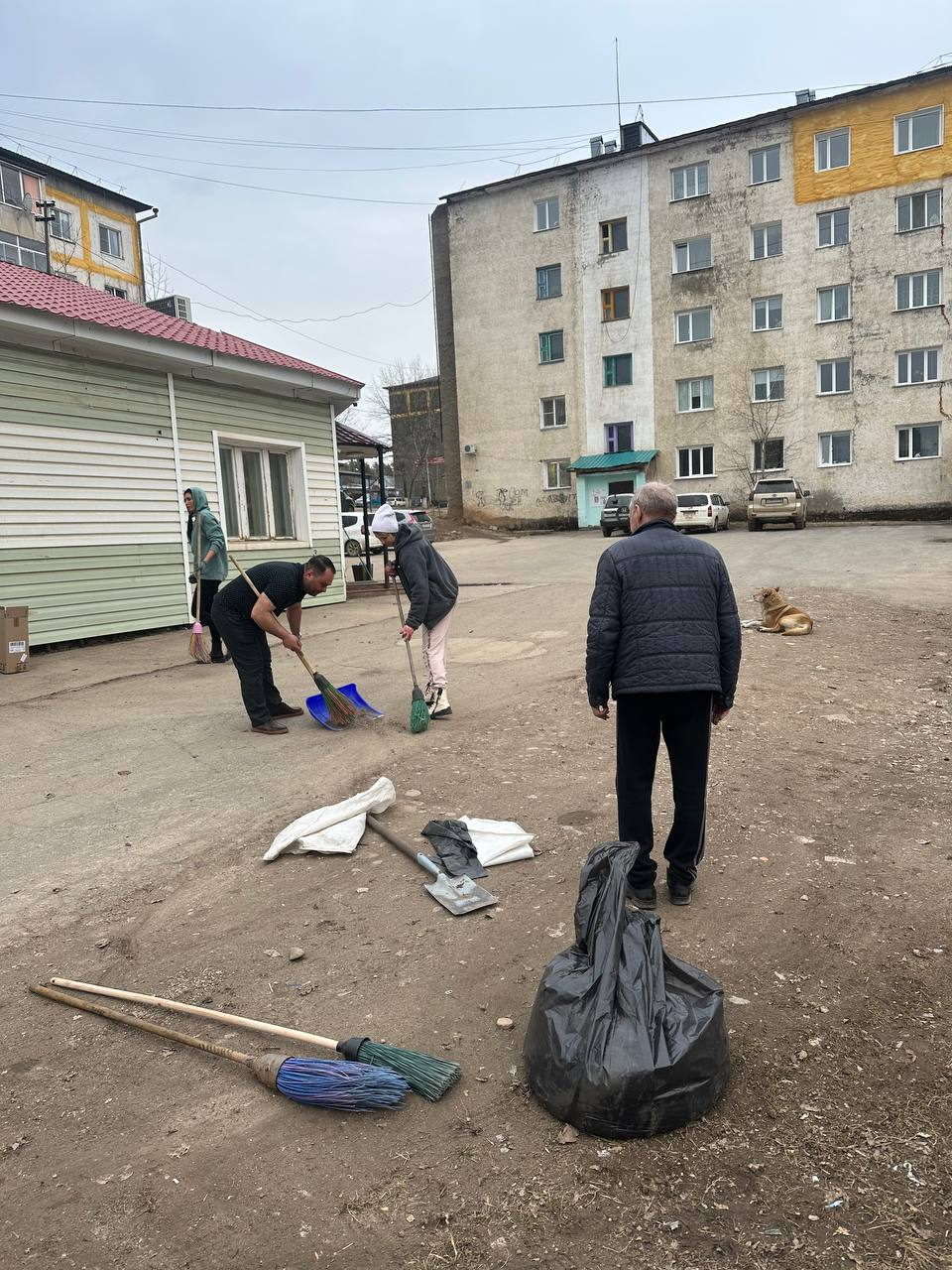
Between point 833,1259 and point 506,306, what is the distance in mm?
39759

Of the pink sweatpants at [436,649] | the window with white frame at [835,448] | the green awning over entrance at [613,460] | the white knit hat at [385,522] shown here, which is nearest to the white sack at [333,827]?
the pink sweatpants at [436,649]

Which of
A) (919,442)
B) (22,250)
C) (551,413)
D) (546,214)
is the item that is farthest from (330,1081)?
(22,250)

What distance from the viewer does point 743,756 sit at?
569 centimetres

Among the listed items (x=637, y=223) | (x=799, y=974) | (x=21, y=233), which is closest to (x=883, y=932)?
(x=799, y=974)

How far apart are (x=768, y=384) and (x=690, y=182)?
879cm

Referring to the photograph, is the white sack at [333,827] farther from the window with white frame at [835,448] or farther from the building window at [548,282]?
the building window at [548,282]

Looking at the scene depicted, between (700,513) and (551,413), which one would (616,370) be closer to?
(551,413)

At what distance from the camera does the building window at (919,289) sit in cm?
3141

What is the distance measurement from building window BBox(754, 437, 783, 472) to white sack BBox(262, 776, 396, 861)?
32.6 metres

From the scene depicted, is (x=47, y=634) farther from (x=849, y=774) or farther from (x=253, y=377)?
(x=849, y=774)

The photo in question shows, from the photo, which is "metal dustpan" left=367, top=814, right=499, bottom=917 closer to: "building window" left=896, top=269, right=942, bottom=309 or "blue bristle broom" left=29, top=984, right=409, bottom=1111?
"blue bristle broom" left=29, top=984, right=409, bottom=1111

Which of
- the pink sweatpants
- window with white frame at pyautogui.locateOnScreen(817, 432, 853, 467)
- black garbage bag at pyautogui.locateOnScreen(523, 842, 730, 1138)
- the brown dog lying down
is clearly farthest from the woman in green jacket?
window with white frame at pyautogui.locateOnScreen(817, 432, 853, 467)

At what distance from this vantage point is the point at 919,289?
31703mm

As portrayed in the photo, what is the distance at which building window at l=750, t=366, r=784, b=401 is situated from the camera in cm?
3391
